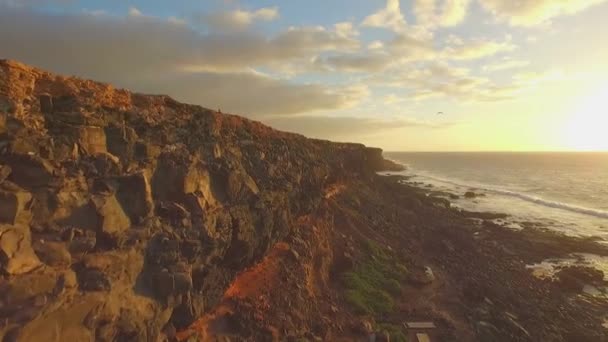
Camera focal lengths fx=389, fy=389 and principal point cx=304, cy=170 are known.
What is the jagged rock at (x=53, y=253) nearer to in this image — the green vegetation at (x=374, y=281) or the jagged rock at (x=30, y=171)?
the jagged rock at (x=30, y=171)

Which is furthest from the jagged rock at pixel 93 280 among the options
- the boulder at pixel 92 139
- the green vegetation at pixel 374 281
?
the green vegetation at pixel 374 281

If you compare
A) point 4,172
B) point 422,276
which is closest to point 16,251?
point 4,172

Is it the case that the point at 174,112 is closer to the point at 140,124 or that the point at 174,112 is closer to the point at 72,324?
the point at 140,124

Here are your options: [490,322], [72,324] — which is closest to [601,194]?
[490,322]

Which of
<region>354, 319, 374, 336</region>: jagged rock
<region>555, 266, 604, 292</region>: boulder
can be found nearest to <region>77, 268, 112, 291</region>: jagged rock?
<region>354, 319, 374, 336</region>: jagged rock

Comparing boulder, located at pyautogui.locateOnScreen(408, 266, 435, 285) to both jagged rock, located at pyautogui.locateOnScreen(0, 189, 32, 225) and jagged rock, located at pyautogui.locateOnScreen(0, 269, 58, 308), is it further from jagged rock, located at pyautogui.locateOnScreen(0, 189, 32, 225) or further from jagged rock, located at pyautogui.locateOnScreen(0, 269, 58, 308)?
jagged rock, located at pyautogui.locateOnScreen(0, 189, 32, 225)

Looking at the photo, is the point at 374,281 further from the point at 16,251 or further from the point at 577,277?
the point at 16,251
